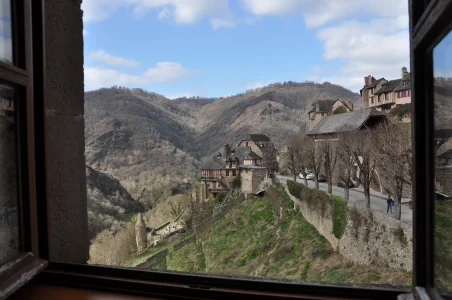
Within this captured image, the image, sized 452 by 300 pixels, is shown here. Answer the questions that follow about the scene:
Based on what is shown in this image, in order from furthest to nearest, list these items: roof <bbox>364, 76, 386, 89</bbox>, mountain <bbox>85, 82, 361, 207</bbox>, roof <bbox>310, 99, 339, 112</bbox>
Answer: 1. roof <bbox>310, 99, 339, 112</bbox>
2. mountain <bbox>85, 82, 361, 207</bbox>
3. roof <bbox>364, 76, 386, 89</bbox>

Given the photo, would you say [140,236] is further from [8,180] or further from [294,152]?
[8,180]

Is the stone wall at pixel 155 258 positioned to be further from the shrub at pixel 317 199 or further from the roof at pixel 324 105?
the roof at pixel 324 105

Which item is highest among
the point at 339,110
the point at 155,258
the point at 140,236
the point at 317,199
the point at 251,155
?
the point at 339,110

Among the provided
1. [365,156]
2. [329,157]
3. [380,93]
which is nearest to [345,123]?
[329,157]

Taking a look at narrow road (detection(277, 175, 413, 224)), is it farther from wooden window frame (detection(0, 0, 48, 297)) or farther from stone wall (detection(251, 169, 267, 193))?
wooden window frame (detection(0, 0, 48, 297))

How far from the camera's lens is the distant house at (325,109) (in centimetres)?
1216

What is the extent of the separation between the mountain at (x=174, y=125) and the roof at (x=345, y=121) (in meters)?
1.52

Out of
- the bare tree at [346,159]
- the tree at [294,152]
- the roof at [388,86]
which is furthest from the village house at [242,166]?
the roof at [388,86]

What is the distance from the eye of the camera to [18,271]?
81 centimetres

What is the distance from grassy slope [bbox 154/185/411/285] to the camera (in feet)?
27.9

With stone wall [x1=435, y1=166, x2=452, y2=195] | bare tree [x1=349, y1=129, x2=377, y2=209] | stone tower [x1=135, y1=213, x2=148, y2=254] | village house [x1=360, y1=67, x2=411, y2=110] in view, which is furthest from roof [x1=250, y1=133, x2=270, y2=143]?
stone wall [x1=435, y1=166, x2=452, y2=195]

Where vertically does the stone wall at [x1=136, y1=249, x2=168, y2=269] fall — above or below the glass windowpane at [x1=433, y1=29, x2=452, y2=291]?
below

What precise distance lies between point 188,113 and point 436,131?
41.8ft

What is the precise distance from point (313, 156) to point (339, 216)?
254 cm
